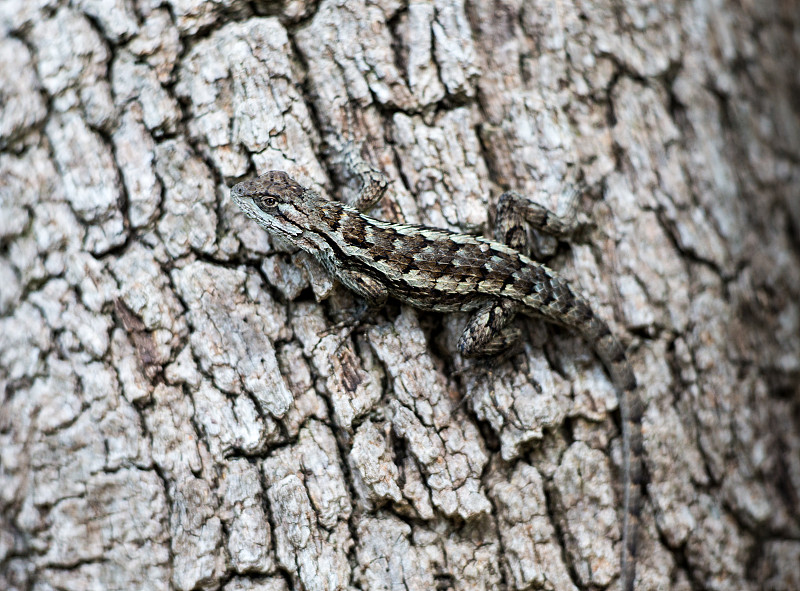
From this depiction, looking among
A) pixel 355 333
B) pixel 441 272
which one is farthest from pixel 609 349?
pixel 355 333

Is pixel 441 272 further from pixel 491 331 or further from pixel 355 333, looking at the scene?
pixel 355 333

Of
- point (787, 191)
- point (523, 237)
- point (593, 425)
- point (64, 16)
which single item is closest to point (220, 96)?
point (64, 16)

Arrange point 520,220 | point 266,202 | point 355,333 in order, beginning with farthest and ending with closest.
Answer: point 520,220
point 355,333
point 266,202

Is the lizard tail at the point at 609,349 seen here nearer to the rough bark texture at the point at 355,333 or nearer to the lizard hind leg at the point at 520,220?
the rough bark texture at the point at 355,333

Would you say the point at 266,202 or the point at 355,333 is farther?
the point at 355,333

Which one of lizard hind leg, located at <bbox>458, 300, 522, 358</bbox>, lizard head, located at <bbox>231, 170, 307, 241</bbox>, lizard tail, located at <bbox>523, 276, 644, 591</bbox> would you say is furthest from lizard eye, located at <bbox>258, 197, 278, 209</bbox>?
lizard tail, located at <bbox>523, 276, 644, 591</bbox>

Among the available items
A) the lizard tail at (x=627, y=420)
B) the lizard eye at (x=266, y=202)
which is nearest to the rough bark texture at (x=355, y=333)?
the lizard tail at (x=627, y=420)

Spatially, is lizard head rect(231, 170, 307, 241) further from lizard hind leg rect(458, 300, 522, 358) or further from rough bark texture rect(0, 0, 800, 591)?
lizard hind leg rect(458, 300, 522, 358)
